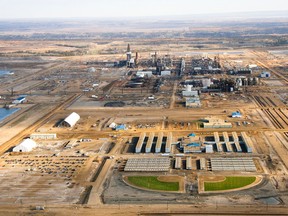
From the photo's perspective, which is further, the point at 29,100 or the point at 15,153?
the point at 29,100

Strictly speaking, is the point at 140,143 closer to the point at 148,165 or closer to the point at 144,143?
the point at 144,143

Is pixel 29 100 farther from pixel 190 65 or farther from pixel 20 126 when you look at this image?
pixel 190 65

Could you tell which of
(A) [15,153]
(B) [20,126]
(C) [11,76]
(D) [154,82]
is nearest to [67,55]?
(C) [11,76]

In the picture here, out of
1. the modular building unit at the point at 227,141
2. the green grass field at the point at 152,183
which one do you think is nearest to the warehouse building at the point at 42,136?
the green grass field at the point at 152,183

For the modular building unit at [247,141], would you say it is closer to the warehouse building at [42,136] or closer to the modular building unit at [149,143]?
the modular building unit at [149,143]

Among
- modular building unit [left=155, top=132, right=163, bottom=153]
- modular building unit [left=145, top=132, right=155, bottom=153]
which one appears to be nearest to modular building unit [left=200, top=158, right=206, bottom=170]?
modular building unit [left=155, top=132, right=163, bottom=153]

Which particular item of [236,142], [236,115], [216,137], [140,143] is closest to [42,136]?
→ [140,143]
